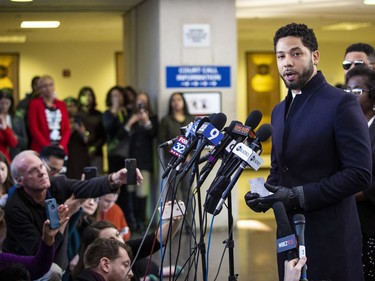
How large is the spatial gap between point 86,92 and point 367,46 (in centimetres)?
625

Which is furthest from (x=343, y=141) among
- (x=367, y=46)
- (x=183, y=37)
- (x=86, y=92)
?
(x=86, y=92)

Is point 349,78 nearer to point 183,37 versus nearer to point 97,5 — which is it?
point 183,37

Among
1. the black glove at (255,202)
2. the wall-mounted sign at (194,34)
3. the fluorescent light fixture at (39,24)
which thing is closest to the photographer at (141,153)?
the wall-mounted sign at (194,34)

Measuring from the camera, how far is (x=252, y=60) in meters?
16.8

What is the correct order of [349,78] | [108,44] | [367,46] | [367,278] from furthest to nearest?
[108,44]
[367,46]
[349,78]
[367,278]

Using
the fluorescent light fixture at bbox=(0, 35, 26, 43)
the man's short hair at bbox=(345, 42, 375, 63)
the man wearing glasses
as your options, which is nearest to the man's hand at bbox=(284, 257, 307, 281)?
the man wearing glasses

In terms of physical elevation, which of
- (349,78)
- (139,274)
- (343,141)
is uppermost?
(349,78)

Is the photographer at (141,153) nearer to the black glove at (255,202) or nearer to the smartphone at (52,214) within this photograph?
the smartphone at (52,214)

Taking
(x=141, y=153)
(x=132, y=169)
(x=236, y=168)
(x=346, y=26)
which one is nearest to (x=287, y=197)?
(x=236, y=168)

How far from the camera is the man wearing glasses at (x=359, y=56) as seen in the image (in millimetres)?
5148

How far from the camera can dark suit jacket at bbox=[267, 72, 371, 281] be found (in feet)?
10.7

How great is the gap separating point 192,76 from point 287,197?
5.96 meters

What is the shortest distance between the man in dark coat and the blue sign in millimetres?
5677

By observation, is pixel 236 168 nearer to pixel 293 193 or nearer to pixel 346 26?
pixel 293 193
